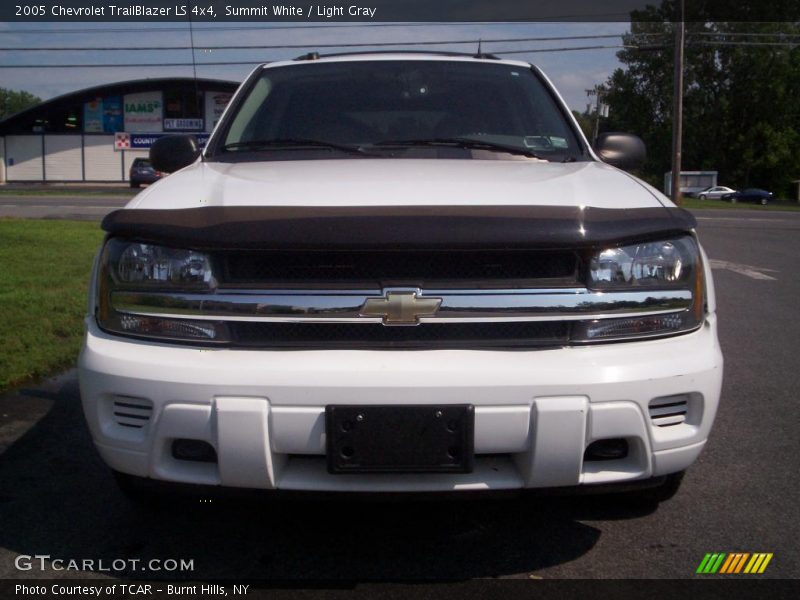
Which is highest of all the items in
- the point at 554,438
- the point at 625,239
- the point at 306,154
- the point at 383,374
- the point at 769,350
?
the point at 306,154

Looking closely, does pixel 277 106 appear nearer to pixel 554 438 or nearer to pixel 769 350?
pixel 554 438

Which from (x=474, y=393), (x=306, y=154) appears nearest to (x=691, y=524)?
(x=474, y=393)

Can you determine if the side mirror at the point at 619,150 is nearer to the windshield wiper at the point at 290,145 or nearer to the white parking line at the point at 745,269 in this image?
the windshield wiper at the point at 290,145

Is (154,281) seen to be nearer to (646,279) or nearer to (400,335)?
(400,335)

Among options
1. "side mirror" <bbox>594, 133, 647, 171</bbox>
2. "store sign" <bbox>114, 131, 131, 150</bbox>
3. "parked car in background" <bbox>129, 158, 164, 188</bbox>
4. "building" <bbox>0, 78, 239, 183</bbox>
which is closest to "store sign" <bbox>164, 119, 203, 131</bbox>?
"building" <bbox>0, 78, 239, 183</bbox>

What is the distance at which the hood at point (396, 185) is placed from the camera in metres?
2.72

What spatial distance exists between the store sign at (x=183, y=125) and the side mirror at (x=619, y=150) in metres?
51.9

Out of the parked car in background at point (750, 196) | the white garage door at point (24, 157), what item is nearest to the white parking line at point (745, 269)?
the parked car in background at point (750, 196)

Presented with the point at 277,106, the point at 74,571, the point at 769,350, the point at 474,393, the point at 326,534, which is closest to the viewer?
the point at 474,393

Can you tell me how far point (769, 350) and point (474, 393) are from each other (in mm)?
4318

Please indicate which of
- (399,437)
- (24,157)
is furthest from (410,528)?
(24,157)

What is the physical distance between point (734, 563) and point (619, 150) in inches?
73.0

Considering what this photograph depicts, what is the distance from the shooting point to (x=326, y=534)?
3.11m

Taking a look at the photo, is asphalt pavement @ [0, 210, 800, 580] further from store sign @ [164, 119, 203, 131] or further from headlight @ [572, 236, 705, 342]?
store sign @ [164, 119, 203, 131]
